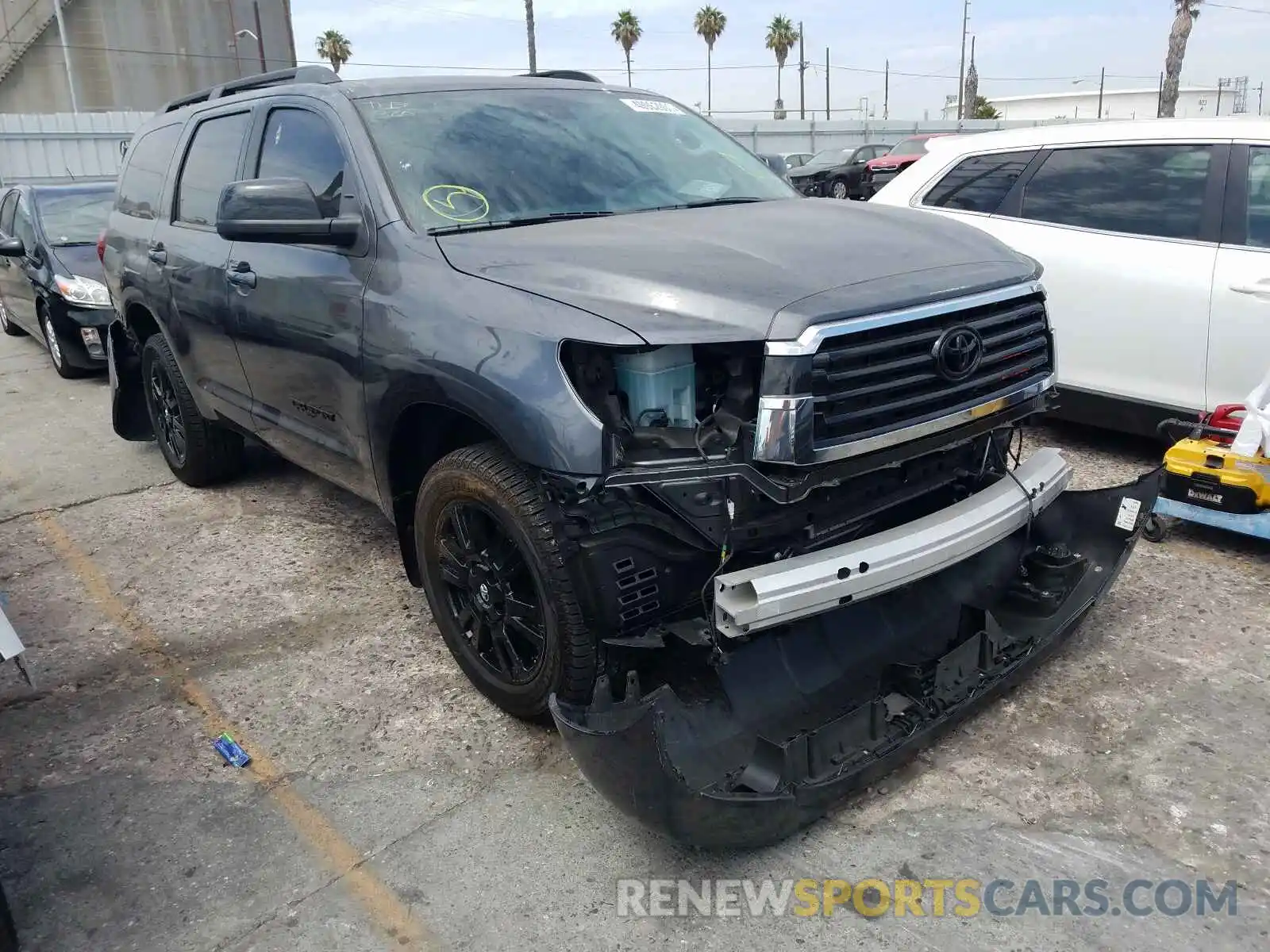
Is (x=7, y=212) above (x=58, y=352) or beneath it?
above

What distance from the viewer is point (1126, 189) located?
515cm

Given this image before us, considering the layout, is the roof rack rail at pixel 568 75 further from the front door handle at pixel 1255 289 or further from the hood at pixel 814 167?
the hood at pixel 814 167

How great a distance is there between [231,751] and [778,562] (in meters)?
1.89

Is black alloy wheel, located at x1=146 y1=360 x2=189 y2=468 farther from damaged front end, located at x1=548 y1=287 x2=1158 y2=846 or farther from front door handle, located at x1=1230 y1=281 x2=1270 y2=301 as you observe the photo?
front door handle, located at x1=1230 y1=281 x2=1270 y2=301

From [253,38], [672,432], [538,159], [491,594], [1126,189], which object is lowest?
[491,594]

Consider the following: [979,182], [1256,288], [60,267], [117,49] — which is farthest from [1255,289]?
[117,49]

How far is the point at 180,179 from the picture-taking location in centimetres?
499

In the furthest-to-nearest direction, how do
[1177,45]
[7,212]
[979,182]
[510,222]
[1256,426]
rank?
[1177,45] → [7,212] → [979,182] → [1256,426] → [510,222]

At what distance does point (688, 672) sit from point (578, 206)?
66.0 inches

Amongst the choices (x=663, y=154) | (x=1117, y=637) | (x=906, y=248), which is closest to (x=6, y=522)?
(x=663, y=154)

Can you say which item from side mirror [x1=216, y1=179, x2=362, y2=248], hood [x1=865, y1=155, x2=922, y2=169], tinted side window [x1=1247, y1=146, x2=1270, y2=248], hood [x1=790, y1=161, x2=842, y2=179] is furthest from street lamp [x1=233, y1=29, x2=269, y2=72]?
tinted side window [x1=1247, y1=146, x2=1270, y2=248]

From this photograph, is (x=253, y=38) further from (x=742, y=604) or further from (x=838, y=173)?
(x=742, y=604)

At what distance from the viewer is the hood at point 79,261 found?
8625 millimetres

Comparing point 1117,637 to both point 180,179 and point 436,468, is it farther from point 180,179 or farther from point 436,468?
point 180,179
